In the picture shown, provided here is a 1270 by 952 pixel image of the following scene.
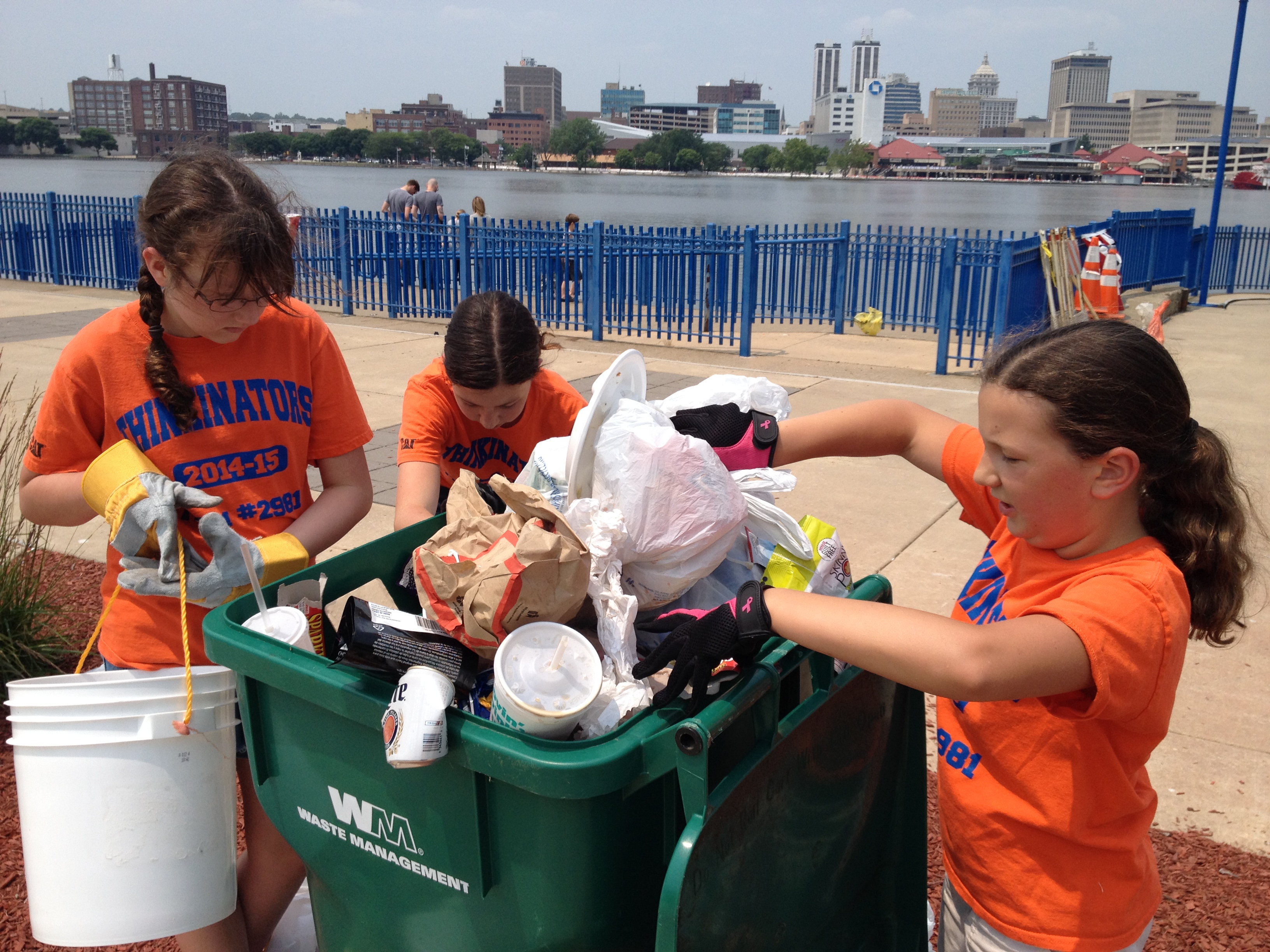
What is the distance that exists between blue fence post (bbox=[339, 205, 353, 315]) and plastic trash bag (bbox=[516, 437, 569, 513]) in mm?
12085

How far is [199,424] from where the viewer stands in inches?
77.2

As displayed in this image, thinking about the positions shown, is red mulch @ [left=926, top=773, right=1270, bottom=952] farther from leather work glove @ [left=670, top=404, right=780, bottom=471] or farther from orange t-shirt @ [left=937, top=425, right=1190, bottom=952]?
leather work glove @ [left=670, top=404, right=780, bottom=471]

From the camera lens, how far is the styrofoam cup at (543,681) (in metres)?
1.32

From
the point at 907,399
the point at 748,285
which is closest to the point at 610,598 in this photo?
the point at 907,399

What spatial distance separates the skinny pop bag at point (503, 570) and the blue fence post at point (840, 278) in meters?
11.3

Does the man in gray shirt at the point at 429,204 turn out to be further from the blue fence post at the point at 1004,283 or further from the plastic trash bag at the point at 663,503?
the plastic trash bag at the point at 663,503

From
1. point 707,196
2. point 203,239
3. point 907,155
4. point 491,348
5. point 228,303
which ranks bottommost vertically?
point 491,348

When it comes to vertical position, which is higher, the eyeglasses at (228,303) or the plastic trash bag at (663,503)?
the eyeglasses at (228,303)

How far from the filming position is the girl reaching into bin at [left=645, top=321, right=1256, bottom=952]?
1.29 meters

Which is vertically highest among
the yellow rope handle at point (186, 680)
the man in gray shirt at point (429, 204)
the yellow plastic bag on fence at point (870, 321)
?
the man in gray shirt at point (429, 204)

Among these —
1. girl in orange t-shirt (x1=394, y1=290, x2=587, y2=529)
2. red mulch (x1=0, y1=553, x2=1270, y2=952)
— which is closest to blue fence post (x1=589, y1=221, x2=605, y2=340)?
girl in orange t-shirt (x1=394, y1=290, x2=587, y2=529)

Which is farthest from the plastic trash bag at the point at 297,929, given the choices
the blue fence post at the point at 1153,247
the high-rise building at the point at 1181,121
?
the high-rise building at the point at 1181,121

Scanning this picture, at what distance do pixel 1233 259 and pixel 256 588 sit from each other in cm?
2031

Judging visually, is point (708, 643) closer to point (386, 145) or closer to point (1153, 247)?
point (1153, 247)
